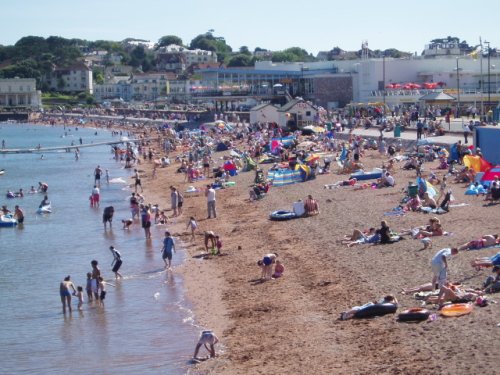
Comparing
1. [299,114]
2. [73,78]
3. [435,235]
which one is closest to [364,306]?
[435,235]

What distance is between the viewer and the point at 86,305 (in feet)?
56.5

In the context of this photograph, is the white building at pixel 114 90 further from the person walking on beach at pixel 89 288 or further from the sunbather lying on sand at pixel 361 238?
the person walking on beach at pixel 89 288

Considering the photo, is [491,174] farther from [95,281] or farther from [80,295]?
[80,295]

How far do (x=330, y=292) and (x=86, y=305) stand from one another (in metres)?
5.32

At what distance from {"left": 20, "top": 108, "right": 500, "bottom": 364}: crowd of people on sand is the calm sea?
65 cm

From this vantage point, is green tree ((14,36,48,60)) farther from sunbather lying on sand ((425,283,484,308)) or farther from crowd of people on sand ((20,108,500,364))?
sunbather lying on sand ((425,283,484,308))

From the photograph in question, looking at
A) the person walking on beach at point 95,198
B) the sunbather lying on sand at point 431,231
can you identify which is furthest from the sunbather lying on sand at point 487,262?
the person walking on beach at point 95,198

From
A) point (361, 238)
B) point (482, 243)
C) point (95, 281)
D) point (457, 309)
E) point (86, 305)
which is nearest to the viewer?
point (457, 309)

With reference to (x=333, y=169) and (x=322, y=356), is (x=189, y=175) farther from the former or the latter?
(x=322, y=356)

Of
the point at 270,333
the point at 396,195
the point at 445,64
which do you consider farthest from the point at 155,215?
the point at 445,64

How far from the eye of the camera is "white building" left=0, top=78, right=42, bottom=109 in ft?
449

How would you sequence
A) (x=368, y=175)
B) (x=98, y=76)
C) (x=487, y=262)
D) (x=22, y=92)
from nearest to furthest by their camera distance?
(x=487, y=262) < (x=368, y=175) < (x=22, y=92) < (x=98, y=76)

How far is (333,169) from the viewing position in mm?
32406

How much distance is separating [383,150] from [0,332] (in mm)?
22989
